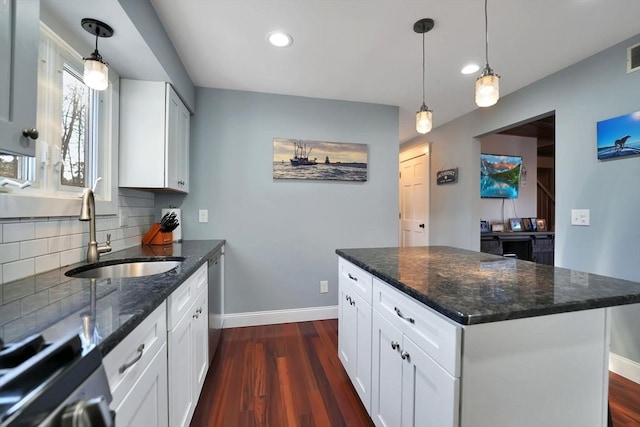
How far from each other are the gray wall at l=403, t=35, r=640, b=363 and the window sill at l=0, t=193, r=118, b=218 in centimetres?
340

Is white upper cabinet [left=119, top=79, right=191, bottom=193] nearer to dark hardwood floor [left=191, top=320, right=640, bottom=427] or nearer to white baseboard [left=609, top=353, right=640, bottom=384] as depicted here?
dark hardwood floor [left=191, top=320, right=640, bottom=427]

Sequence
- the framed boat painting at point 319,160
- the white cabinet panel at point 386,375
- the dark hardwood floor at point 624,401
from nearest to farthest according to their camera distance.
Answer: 1. the white cabinet panel at point 386,375
2. the dark hardwood floor at point 624,401
3. the framed boat painting at point 319,160

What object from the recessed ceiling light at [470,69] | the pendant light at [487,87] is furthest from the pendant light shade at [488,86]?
the recessed ceiling light at [470,69]

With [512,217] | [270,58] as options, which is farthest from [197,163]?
[512,217]

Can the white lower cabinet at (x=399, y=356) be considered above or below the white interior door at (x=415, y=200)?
below

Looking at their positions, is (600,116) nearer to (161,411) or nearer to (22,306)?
(161,411)

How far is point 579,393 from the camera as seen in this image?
2.98 ft

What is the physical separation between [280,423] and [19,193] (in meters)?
1.69

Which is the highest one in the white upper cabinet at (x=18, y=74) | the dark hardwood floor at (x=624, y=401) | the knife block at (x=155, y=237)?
the white upper cabinet at (x=18, y=74)

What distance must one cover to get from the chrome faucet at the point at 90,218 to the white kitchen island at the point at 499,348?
153 centimetres

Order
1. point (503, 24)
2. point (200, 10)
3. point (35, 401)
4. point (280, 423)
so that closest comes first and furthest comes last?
point (35, 401) → point (280, 423) → point (200, 10) → point (503, 24)

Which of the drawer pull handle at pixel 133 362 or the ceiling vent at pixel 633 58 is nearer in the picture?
the drawer pull handle at pixel 133 362

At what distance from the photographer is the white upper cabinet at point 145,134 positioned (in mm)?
1934

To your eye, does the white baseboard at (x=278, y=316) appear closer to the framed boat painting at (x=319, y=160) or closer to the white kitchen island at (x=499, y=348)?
the framed boat painting at (x=319, y=160)
